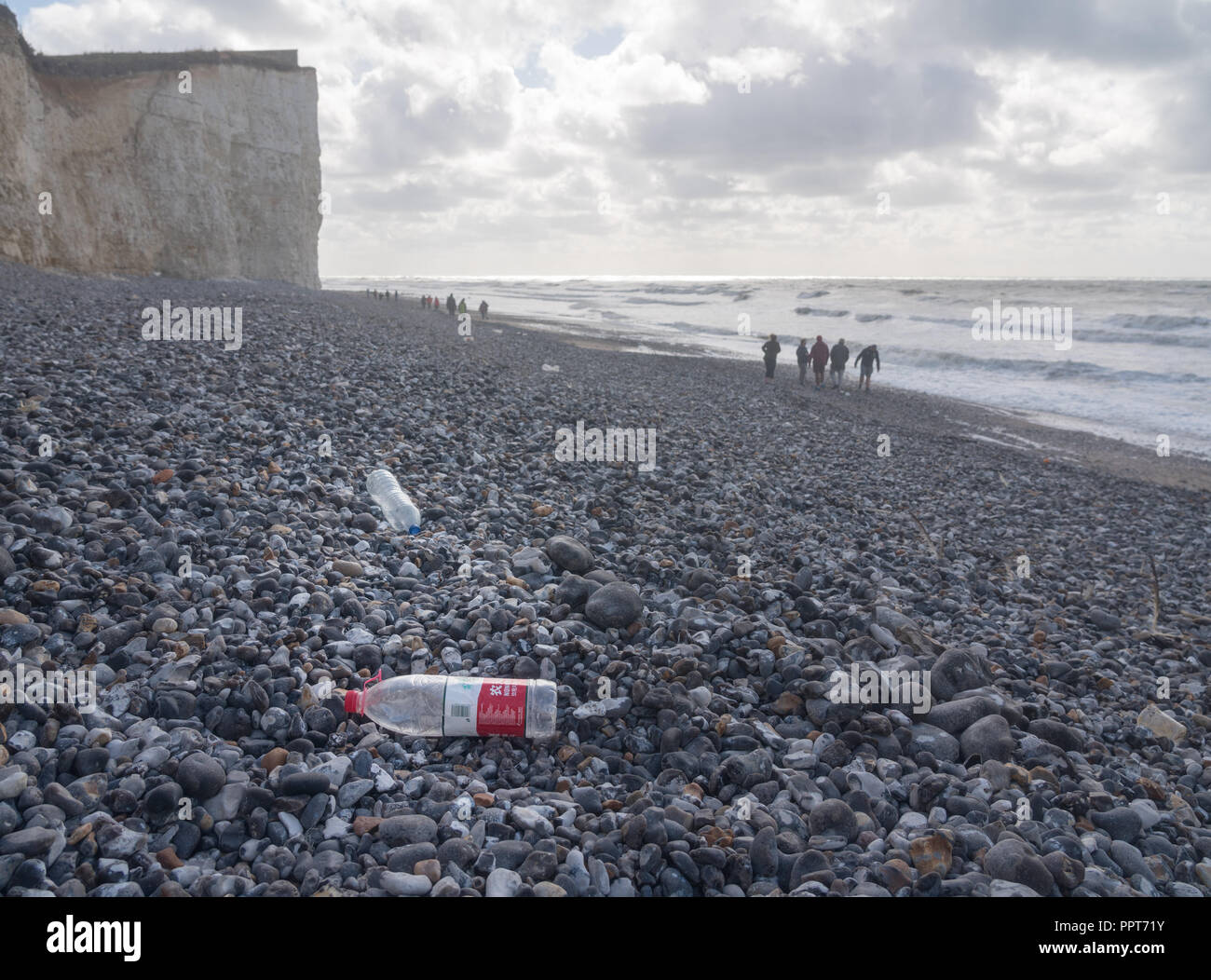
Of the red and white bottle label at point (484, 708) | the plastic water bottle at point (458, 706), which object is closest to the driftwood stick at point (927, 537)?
the plastic water bottle at point (458, 706)

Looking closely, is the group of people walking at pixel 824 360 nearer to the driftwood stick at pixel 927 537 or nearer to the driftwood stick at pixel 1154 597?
the driftwood stick at pixel 927 537

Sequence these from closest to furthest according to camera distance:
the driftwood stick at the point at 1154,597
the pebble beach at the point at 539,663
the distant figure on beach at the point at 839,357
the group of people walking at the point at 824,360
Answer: the pebble beach at the point at 539,663
the driftwood stick at the point at 1154,597
the group of people walking at the point at 824,360
the distant figure on beach at the point at 839,357

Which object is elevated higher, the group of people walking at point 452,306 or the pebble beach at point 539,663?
the group of people walking at point 452,306

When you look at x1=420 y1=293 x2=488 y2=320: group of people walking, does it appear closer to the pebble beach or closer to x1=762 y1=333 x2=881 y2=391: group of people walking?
x1=762 y1=333 x2=881 y2=391: group of people walking

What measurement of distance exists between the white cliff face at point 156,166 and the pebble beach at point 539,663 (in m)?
21.1

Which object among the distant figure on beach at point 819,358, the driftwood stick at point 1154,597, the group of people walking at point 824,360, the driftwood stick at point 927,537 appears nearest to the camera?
the driftwood stick at point 1154,597

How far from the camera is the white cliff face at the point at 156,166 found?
80.1ft

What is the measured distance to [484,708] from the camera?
380cm

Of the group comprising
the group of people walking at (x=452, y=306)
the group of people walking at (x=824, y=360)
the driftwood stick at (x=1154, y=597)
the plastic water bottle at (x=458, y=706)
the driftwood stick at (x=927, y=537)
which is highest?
the group of people walking at (x=452, y=306)

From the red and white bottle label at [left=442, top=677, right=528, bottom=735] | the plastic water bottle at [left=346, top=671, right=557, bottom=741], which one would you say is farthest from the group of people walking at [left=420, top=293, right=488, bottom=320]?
the red and white bottle label at [left=442, top=677, right=528, bottom=735]

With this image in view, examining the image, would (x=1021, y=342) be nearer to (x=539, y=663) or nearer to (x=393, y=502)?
(x=393, y=502)

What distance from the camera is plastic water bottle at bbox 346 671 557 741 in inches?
149

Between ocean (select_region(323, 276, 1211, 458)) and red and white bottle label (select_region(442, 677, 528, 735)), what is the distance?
917 inches
